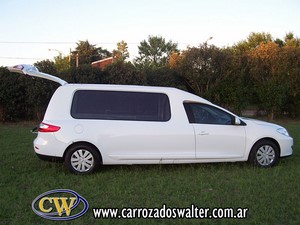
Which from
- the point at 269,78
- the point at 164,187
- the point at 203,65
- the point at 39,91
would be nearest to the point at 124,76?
the point at 39,91

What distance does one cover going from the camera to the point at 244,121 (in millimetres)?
6824

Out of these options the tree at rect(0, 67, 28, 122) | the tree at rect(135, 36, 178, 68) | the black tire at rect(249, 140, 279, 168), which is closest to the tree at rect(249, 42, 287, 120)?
the black tire at rect(249, 140, 279, 168)

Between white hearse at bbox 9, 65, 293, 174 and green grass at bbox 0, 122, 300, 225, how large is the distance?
12.1 inches

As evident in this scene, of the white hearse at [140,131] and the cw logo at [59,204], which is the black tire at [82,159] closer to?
the white hearse at [140,131]

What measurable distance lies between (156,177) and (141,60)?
1804 inches

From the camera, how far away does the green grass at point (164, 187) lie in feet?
14.2

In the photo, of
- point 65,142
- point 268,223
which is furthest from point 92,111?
point 268,223

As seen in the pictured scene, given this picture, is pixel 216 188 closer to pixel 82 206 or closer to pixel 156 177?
pixel 156 177

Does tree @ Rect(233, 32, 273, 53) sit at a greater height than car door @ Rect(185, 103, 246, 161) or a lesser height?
greater

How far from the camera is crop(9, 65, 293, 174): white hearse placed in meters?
6.23

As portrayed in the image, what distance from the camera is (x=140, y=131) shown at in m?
6.27

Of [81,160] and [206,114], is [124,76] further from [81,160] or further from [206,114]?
[81,160]

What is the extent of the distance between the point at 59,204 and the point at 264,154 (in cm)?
417

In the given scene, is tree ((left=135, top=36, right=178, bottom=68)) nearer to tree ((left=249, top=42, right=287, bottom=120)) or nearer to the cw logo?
tree ((left=249, top=42, right=287, bottom=120))
